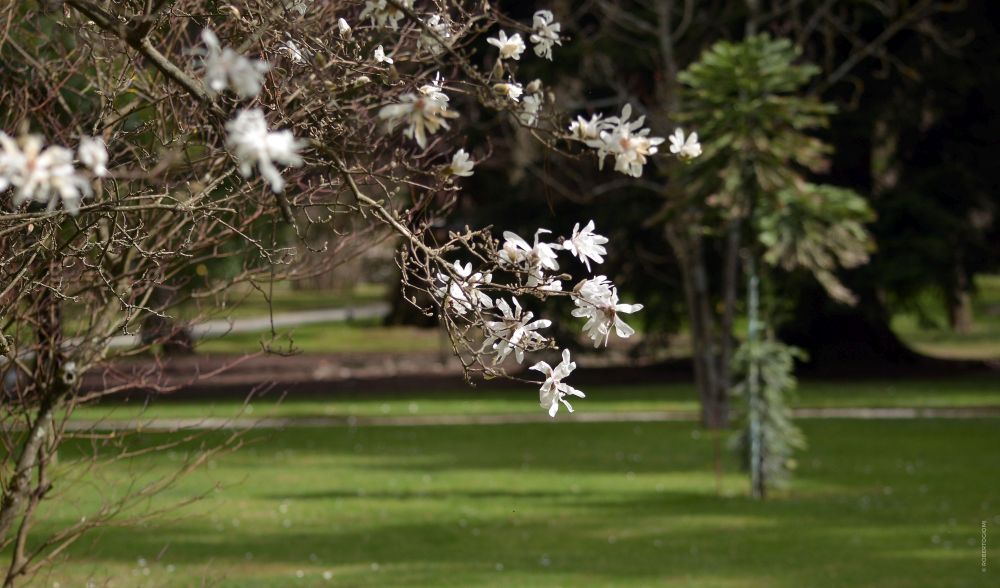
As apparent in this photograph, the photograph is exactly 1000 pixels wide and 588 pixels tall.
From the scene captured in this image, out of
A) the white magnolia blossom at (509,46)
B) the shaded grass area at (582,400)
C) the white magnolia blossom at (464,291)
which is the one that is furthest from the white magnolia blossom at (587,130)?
the shaded grass area at (582,400)

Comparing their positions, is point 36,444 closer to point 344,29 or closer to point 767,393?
point 344,29

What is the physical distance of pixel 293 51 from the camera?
400cm

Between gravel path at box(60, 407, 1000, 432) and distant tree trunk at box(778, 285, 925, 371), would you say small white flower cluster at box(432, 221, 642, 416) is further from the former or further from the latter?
distant tree trunk at box(778, 285, 925, 371)

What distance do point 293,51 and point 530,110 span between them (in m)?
0.84

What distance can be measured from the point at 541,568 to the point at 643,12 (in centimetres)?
1397

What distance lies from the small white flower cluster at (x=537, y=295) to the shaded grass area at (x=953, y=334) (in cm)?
2121

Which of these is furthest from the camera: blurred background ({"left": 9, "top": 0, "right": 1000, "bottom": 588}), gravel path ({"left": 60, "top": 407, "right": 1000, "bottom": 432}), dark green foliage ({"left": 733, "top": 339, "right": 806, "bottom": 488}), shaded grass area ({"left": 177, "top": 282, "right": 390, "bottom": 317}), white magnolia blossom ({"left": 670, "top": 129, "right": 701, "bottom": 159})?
shaded grass area ({"left": 177, "top": 282, "right": 390, "bottom": 317})

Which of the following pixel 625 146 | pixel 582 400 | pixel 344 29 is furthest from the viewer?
pixel 582 400

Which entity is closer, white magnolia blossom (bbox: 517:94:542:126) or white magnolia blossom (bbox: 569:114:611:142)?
white magnolia blossom (bbox: 569:114:611:142)

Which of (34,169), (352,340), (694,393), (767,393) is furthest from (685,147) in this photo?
(352,340)

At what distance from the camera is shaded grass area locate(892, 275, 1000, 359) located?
90.0 feet

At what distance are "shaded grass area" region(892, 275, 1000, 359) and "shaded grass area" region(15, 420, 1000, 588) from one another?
10.2 m

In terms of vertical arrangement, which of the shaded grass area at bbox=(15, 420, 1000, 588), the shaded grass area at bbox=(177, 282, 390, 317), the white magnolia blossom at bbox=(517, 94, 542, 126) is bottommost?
the shaded grass area at bbox=(15, 420, 1000, 588)

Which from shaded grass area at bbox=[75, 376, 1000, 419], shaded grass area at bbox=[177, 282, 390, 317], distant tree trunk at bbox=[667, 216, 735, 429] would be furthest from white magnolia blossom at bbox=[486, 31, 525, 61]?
shaded grass area at bbox=[177, 282, 390, 317]
